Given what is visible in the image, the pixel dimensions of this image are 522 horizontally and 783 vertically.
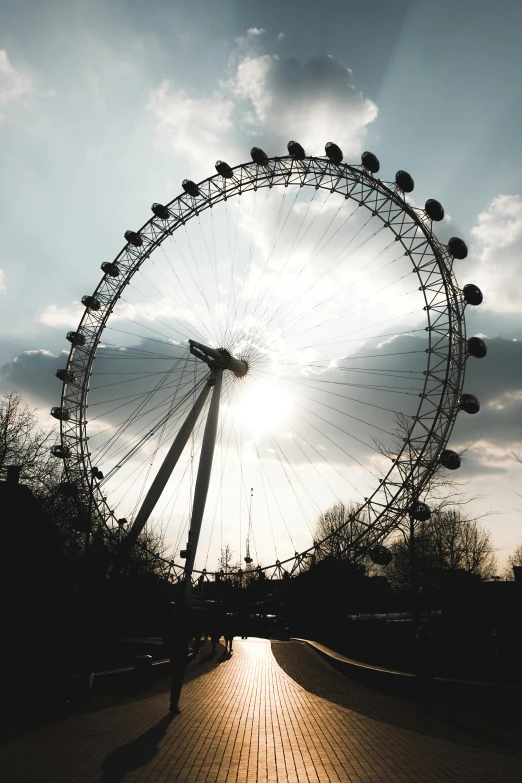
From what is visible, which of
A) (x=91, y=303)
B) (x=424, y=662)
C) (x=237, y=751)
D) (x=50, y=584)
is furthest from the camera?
(x=91, y=303)

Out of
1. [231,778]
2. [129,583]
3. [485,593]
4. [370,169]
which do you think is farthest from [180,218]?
[231,778]

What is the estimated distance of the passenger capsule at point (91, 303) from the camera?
133 feet

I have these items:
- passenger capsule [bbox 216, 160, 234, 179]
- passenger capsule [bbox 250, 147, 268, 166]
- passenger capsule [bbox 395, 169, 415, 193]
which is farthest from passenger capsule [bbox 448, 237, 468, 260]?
passenger capsule [bbox 216, 160, 234, 179]

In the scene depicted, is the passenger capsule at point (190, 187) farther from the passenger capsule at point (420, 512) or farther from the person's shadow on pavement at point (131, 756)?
the person's shadow on pavement at point (131, 756)

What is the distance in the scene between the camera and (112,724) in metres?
10.1

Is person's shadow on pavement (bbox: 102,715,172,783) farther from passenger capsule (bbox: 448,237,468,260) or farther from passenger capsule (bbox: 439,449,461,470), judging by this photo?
passenger capsule (bbox: 448,237,468,260)

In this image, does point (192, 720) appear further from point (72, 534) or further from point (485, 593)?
point (72, 534)

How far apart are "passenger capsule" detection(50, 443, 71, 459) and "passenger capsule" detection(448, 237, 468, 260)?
27.7 m

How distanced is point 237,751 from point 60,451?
32737mm

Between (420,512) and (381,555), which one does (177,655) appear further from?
(420,512)

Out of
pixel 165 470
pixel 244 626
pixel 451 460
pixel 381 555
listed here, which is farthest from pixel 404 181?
pixel 244 626

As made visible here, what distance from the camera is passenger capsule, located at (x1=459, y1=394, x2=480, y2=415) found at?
28172mm

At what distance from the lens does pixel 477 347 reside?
28828mm

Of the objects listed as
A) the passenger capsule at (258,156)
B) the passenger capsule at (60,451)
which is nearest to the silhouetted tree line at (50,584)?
the passenger capsule at (60,451)
